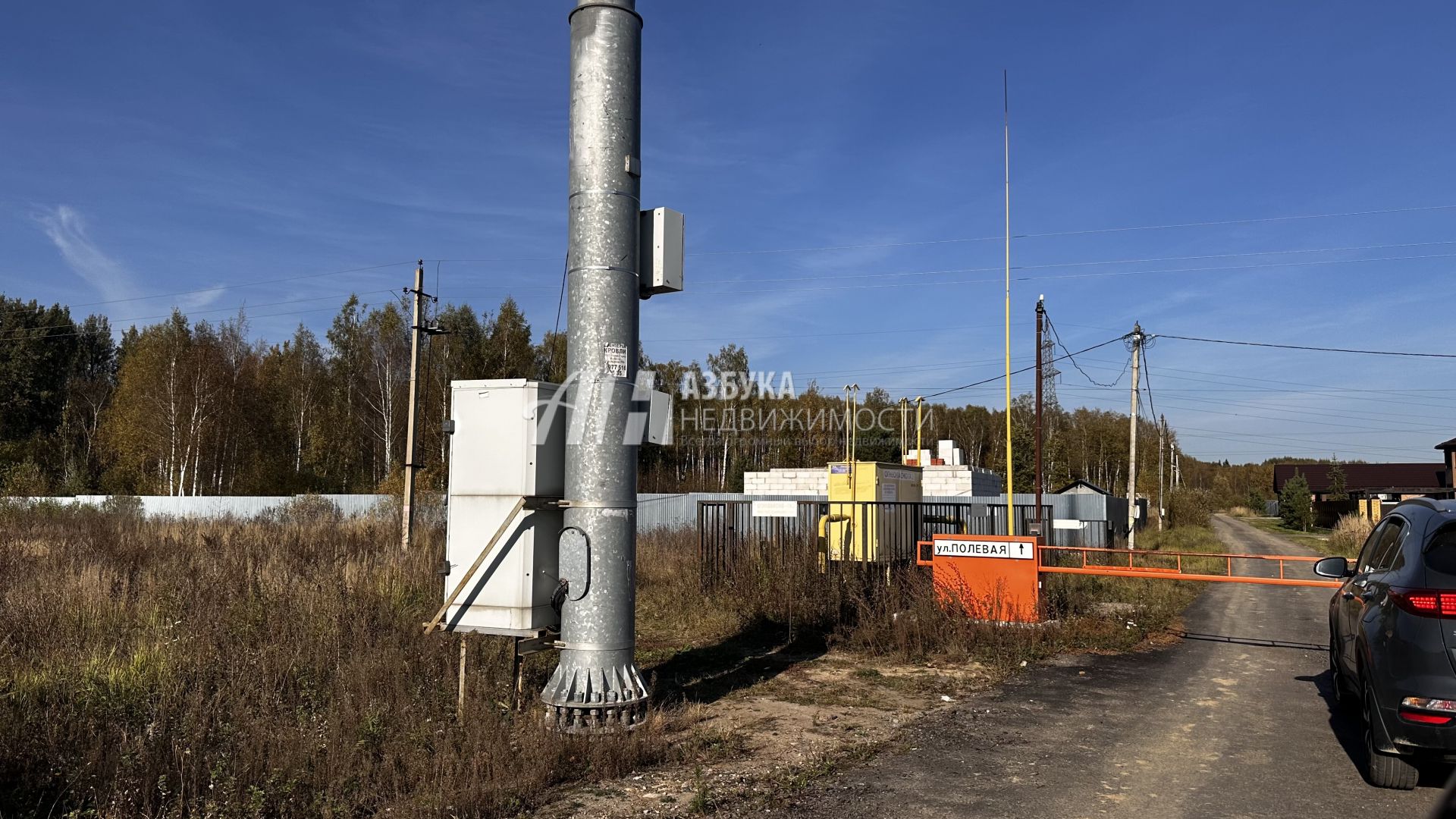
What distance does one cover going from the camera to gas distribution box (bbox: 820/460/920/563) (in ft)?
48.6

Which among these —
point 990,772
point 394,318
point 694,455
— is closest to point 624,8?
point 990,772

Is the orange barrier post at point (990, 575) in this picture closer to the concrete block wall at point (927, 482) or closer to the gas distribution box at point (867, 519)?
the gas distribution box at point (867, 519)

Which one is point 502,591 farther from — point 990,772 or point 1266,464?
point 1266,464

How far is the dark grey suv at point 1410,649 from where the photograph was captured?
199 inches

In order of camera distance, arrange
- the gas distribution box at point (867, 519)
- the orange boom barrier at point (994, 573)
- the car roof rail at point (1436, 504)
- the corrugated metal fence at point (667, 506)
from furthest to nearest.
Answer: the corrugated metal fence at point (667, 506), the gas distribution box at point (867, 519), the orange boom barrier at point (994, 573), the car roof rail at point (1436, 504)

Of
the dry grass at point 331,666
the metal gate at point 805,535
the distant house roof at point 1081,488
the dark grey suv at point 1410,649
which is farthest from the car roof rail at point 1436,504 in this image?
the distant house roof at point 1081,488

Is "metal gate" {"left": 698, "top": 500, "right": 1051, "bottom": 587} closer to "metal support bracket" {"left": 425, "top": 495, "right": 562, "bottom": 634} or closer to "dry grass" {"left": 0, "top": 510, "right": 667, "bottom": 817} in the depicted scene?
"dry grass" {"left": 0, "top": 510, "right": 667, "bottom": 817}

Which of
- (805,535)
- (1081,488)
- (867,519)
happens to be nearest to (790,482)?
(1081,488)

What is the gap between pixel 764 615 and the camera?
12.6 metres

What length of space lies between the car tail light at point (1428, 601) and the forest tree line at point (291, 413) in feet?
90.7

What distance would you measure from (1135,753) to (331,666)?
6254 millimetres

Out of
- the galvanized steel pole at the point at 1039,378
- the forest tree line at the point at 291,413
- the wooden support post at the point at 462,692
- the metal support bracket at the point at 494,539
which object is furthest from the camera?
the forest tree line at the point at 291,413

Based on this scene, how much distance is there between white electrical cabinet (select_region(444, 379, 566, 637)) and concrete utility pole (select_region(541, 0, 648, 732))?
25 cm

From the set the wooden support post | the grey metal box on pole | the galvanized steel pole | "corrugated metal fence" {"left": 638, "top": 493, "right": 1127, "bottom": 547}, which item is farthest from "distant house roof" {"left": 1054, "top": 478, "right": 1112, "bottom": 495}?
the wooden support post
